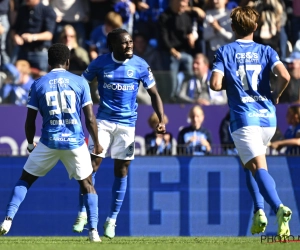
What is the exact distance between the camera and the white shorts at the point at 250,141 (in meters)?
8.38

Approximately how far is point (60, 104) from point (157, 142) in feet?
13.9

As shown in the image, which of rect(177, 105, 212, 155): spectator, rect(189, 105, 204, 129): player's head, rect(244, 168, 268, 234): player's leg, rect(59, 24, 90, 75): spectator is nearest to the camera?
rect(244, 168, 268, 234): player's leg

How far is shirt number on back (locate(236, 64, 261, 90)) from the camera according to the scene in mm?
8539

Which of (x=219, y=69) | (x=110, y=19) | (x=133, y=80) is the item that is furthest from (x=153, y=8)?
(x=219, y=69)

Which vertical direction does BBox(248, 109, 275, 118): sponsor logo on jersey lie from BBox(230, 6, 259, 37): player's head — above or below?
below

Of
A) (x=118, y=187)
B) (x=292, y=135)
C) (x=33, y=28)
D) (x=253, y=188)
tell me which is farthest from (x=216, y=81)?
(x=33, y=28)

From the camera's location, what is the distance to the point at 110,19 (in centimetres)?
1471

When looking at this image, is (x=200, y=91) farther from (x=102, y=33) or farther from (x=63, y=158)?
(x=63, y=158)

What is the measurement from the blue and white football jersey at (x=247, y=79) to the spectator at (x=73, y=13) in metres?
6.88

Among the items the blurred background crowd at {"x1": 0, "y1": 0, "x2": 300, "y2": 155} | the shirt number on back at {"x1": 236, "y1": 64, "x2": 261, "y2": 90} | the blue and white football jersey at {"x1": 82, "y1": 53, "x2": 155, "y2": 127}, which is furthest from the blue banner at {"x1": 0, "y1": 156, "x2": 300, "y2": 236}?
the shirt number on back at {"x1": 236, "y1": 64, "x2": 261, "y2": 90}

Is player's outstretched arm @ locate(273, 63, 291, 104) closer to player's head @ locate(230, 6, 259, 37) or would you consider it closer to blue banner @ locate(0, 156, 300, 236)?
player's head @ locate(230, 6, 259, 37)

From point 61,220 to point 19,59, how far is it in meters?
→ 3.80

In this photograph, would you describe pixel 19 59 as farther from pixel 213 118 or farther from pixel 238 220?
pixel 238 220

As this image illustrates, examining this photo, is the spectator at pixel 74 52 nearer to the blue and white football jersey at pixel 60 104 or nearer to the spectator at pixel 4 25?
the spectator at pixel 4 25
